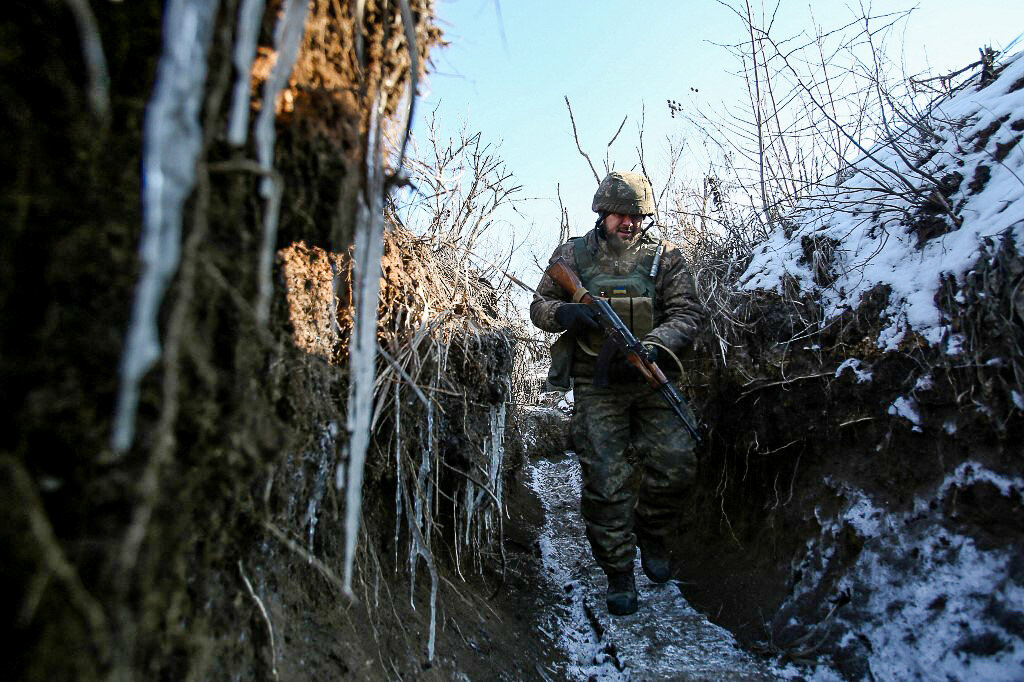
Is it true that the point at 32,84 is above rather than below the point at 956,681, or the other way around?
above

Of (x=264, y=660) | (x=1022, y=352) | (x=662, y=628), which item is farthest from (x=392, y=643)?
(x=1022, y=352)

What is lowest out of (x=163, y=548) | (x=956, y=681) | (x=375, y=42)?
(x=956, y=681)

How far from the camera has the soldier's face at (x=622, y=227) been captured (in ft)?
12.2

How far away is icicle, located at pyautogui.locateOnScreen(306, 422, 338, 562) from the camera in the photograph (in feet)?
5.98

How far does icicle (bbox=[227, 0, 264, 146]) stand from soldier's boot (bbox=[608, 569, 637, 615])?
2881mm

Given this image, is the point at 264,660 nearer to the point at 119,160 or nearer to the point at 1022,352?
the point at 119,160

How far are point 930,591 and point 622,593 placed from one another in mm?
1404

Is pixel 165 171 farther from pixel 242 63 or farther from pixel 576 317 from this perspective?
pixel 576 317

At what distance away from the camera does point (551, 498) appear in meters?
5.25

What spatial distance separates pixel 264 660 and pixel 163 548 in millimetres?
743

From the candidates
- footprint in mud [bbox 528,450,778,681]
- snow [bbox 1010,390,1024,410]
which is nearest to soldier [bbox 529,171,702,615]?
footprint in mud [bbox 528,450,778,681]

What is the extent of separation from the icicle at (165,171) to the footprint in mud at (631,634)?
7.89 ft

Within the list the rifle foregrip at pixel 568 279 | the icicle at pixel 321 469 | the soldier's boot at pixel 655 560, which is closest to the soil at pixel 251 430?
the icicle at pixel 321 469

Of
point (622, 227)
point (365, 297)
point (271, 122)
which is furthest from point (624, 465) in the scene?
point (271, 122)
